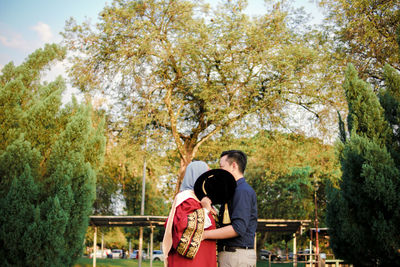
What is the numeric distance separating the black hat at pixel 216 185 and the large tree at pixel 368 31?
10806 millimetres

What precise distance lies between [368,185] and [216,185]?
13.9 feet

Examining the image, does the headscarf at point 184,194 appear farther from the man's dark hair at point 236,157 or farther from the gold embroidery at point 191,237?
the man's dark hair at point 236,157

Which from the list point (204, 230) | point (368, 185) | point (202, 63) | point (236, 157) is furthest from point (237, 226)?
point (202, 63)

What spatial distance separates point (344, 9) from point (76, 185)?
11538mm

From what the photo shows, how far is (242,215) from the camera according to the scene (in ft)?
12.9

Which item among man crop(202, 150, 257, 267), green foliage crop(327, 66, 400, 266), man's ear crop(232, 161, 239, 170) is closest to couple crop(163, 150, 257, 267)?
man crop(202, 150, 257, 267)

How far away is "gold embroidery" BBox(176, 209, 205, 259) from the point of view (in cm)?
380

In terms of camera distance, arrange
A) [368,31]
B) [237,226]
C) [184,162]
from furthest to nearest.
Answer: [184,162], [368,31], [237,226]

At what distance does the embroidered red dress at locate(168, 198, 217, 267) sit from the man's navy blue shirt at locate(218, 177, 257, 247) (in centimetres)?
27

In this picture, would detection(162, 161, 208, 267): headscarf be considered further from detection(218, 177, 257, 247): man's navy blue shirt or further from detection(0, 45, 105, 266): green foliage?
detection(0, 45, 105, 266): green foliage

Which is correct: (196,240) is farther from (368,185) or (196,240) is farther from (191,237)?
(368,185)

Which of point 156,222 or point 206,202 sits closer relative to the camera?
point 206,202

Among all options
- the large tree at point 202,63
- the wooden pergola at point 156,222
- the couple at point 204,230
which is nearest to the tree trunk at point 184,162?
the large tree at point 202,63

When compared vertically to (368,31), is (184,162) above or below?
below
